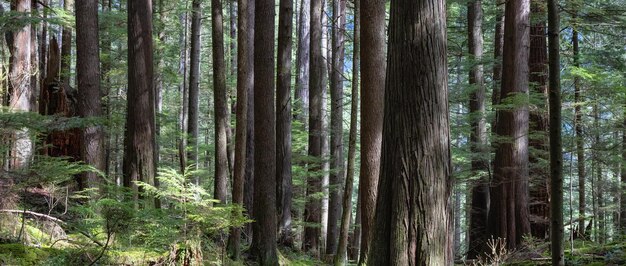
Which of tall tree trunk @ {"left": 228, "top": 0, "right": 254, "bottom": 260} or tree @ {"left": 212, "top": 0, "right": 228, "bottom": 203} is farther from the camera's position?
tree @ {"left": 212, "top": 0, "right": 228, "bottom": 203}

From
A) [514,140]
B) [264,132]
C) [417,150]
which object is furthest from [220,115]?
[417,150]

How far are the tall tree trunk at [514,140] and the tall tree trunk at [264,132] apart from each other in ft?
17.4

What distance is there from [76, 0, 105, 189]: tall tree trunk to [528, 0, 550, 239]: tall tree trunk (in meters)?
9.32

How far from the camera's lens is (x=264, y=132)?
9977 millimetres

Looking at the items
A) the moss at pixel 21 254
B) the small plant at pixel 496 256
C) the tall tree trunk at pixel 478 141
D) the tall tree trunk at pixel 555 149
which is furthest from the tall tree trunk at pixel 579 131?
the moss at pixel 21 254

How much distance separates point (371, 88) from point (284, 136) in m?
4.72

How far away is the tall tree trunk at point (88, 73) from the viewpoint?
9898 mm

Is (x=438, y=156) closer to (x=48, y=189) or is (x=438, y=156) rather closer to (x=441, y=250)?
(x=441, y=250)

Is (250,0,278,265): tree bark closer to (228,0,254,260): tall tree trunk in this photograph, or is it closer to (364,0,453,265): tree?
(228,0,254,260): tall tree trunk

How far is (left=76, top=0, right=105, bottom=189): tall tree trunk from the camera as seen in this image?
32.5ft

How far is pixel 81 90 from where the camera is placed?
995 centimetres

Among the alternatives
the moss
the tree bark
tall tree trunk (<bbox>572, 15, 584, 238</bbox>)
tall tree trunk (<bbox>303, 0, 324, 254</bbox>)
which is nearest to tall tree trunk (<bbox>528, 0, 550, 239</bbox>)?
tall tree trunk (<bbox>572, 15, 584, 238</bbox>)

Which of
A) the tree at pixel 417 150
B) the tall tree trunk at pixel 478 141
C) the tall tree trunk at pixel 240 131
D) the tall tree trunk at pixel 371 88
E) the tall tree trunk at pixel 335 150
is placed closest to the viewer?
the tree at pixel 417 150

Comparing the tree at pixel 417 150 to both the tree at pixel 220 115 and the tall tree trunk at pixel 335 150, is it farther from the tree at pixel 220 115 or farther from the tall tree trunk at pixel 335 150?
the tall tree trunk at pixel 335 150
